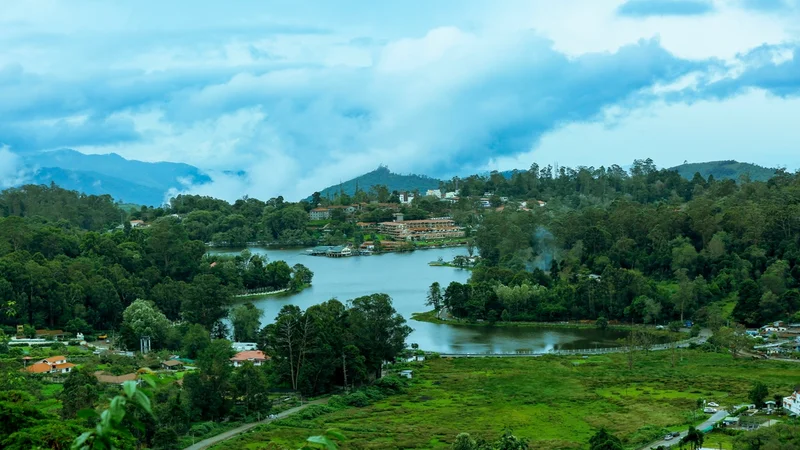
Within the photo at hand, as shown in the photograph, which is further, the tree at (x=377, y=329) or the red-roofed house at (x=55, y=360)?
the tree at (x=377, y=329)

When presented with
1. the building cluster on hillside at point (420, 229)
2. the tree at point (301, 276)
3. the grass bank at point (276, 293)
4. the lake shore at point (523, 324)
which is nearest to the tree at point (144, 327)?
the lake shore at point (523, 324)

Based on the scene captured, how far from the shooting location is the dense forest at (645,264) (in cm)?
3256

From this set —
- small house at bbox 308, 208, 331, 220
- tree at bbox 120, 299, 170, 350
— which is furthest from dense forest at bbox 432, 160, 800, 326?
small house at bbox 308, 208, 331, 220

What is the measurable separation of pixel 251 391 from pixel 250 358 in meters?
5.28

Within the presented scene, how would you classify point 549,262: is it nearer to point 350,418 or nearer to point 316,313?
point 316,313

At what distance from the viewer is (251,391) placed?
777 inches

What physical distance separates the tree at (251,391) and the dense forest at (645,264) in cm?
1564

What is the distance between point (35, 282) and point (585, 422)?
20969 mm

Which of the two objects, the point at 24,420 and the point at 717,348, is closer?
the point at 24,420

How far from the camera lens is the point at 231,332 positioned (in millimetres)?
31219

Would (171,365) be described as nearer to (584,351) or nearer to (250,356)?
(250,356)

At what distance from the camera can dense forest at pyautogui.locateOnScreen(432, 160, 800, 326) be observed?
3256 cm

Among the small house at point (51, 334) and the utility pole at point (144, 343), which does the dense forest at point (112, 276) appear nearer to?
the small house at point (51, 334)

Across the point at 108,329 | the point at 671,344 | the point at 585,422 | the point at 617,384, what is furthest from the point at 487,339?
the point at 108,329
